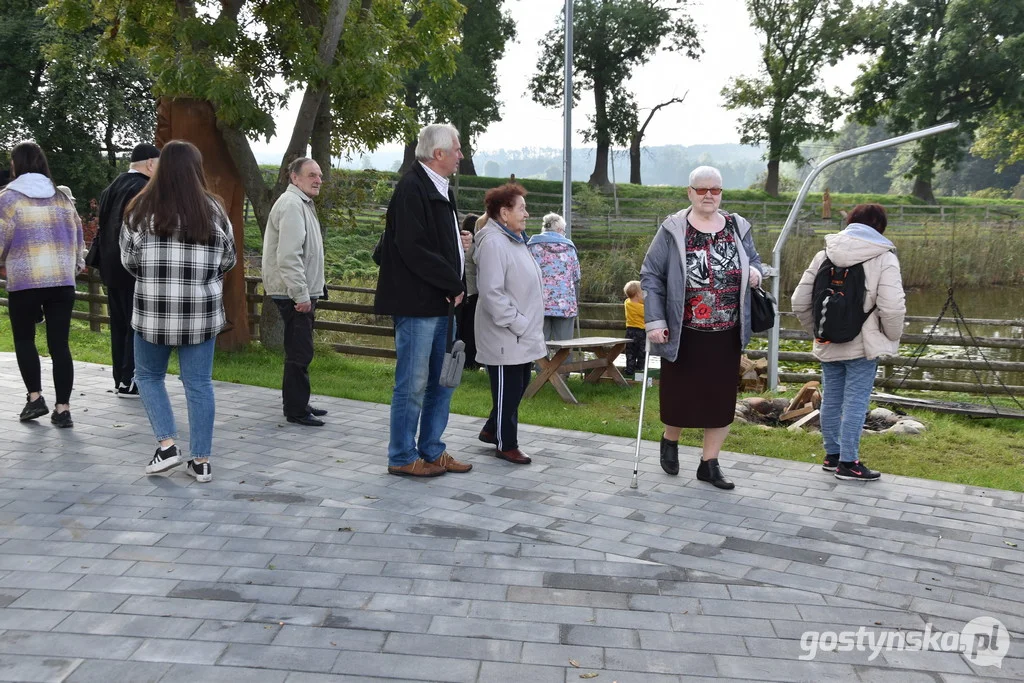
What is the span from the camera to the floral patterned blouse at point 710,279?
18.2ft

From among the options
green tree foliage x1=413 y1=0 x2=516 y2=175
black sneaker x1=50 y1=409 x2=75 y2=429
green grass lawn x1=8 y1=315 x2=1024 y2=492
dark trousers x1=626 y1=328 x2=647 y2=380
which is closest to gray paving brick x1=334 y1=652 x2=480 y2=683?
green grass lawn x1=8 y1=315 x2=1024 y2=492

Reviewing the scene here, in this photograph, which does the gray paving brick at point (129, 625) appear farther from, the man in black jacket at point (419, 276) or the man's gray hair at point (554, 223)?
the man's gray hair at point (554, 223)

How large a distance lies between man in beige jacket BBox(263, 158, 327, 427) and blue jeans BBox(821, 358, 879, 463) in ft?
11.8

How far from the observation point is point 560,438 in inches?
275

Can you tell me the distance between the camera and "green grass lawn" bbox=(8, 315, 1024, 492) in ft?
22.0

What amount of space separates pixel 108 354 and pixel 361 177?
11.6 ft

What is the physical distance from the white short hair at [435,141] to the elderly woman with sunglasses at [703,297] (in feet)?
4.28

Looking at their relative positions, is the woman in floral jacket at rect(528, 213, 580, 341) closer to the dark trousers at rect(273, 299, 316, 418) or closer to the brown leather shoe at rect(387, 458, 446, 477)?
the dark trousers at rect(273, 299, 316, 418)

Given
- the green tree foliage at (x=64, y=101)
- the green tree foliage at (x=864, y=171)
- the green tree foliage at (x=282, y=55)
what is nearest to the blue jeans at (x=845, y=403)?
the green tree foliage at (x=282, y=55)

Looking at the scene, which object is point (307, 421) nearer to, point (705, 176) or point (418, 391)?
point (418, 391)

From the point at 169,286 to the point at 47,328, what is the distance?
1.93 m

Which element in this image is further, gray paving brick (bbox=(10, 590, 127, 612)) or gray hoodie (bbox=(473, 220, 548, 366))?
gray hoodie (bbox=(473, 220, 548, 366))

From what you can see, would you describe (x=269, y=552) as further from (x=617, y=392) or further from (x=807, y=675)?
(x=617, y=392)

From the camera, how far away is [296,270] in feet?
22.3
